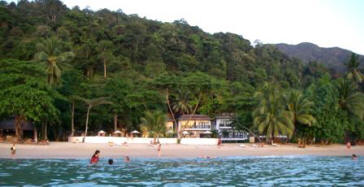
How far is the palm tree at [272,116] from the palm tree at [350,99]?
11908 millimetres

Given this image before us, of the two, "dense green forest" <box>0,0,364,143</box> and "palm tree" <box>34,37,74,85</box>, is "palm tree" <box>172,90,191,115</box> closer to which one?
"dense green forest" <box>0,0,364,143</box>

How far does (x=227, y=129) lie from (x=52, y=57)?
97.8ft

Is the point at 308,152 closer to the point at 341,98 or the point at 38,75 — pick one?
the point at 341,98

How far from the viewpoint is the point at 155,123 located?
51.7m

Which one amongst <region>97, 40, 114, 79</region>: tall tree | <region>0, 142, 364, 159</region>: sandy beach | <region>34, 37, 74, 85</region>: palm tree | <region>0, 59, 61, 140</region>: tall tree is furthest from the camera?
<region>97, 40, 114, 79</region>: tall tree

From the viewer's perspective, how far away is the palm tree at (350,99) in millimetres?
62125

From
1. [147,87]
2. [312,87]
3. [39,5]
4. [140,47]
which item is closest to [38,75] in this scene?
[147,87]

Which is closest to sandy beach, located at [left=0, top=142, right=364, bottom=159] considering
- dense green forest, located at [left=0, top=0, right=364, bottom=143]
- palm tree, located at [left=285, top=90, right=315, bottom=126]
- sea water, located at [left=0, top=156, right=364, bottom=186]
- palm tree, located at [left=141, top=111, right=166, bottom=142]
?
palm tree, located at [left=141, top=111, right=166, bottom=142]

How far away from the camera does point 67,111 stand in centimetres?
5538

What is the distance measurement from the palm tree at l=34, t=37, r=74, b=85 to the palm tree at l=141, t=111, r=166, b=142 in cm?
1209

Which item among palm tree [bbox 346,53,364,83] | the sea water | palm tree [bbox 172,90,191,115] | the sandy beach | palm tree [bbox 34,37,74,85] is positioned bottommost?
the sea water

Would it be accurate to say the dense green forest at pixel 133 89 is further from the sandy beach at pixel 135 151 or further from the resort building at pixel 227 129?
the sandy beach at pixel 135 151

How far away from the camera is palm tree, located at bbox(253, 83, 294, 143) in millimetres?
55438

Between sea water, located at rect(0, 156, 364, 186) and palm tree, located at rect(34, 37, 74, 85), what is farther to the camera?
palm tree, located at rect(34, 37, 74, 85)
